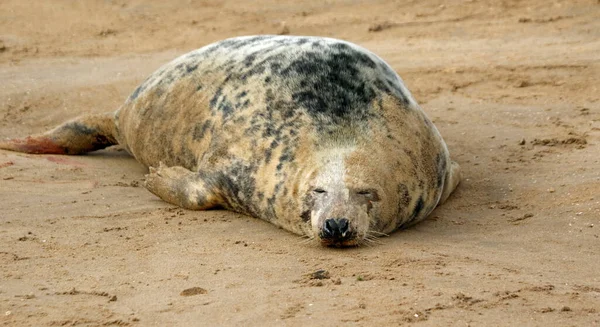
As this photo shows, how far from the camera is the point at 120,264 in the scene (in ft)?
15.9

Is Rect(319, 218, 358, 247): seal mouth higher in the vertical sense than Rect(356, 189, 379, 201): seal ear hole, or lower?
lower

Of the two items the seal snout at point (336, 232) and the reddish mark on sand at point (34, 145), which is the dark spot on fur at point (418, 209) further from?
the reddish mark on sand at point (34, 145)

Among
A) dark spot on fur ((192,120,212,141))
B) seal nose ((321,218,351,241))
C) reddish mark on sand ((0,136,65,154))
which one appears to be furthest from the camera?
reddish mark on sand ((0,136,65,154))

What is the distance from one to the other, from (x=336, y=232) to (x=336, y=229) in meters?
0.01

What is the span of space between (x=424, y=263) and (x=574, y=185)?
70.8 inches

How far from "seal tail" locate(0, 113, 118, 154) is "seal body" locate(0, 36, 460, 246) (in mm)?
805

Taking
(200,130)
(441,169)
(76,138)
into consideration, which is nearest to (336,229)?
(441,169)

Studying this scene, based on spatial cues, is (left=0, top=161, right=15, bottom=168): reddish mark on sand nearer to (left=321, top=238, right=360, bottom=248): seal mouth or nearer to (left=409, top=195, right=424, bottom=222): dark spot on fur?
(left=321, top=238, right=360, bottom=248): seal mouth

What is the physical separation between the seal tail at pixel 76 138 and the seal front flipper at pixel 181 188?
4.14 feet

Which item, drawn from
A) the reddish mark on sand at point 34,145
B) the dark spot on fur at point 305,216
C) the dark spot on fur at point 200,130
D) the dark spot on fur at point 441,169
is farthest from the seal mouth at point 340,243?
the reddish mark on sand at point 34,145

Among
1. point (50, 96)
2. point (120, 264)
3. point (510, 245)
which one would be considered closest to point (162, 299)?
point (120, 264)

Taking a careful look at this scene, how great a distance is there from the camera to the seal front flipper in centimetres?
596

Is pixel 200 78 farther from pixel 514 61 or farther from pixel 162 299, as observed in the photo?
pixel 514 61

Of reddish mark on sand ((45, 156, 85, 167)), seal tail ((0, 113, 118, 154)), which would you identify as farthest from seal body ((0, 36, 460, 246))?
seal tail ((0, 113, 118, 154))
